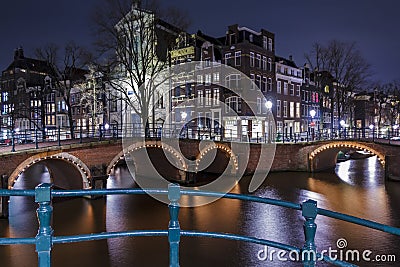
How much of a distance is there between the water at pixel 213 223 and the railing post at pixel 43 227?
9.55 metres

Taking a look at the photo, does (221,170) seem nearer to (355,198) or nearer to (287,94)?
(355,198)

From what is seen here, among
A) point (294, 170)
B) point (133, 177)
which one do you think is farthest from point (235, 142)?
point (133, 177)

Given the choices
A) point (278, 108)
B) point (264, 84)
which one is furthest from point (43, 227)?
point (278, 108)

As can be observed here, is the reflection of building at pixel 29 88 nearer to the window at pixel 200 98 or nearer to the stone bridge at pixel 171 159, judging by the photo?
the stone bridge at pixel 171 159

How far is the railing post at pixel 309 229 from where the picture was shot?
2.58 meters

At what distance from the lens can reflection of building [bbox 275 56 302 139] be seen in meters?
43.8

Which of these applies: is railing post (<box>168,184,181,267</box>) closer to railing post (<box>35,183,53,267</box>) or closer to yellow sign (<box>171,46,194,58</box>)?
railing post (<box>35,183,53,267</box>)

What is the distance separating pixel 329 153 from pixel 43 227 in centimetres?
3474

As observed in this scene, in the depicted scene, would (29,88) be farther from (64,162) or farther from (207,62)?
(64,162)

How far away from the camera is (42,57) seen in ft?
109

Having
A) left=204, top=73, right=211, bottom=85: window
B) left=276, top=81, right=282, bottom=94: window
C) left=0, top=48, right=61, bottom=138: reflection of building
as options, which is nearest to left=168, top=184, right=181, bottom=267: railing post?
left=204, top=73, right=211, bottom=85: window

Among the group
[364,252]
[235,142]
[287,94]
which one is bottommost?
[364,252]

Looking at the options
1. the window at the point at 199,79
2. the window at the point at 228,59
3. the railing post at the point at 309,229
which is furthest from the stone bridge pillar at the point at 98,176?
the window at the point at 228,59

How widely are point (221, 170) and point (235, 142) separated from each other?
3520 millimetres
